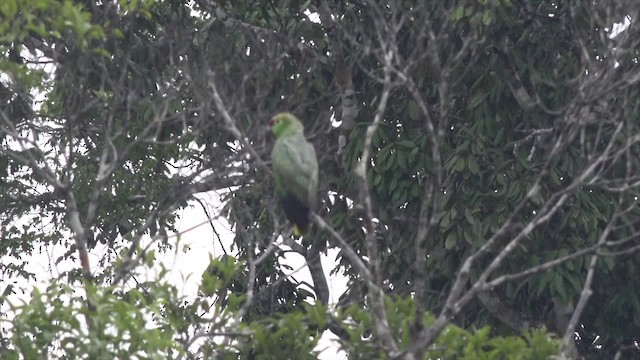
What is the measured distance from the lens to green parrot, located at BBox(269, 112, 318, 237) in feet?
29.2

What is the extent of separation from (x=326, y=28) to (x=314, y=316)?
4.42 metres

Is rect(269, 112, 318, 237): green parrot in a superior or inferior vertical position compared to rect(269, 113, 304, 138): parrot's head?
inferior

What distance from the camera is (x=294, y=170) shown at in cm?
891

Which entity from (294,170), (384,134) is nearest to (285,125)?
(294,170)

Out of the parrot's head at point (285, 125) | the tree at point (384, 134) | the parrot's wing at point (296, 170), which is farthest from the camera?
the tree at point (384, 134)

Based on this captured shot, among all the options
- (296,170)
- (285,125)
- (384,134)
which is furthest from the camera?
(384,134)

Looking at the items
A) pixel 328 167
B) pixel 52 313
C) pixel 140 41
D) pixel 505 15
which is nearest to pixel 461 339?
pixel 52 313

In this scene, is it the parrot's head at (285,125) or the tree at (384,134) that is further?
the tree at (384,134)

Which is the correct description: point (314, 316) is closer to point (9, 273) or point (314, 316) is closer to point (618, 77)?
point (618, 77)

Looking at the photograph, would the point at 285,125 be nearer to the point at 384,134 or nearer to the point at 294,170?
the point at 294,170

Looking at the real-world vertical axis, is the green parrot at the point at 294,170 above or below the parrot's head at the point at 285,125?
below

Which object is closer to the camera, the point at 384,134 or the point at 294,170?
the point at 294,170

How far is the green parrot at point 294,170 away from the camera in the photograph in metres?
8.90

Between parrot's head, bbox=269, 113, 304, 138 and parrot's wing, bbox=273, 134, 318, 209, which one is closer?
parrot's wing, bbox=273, 134, 318, 209
